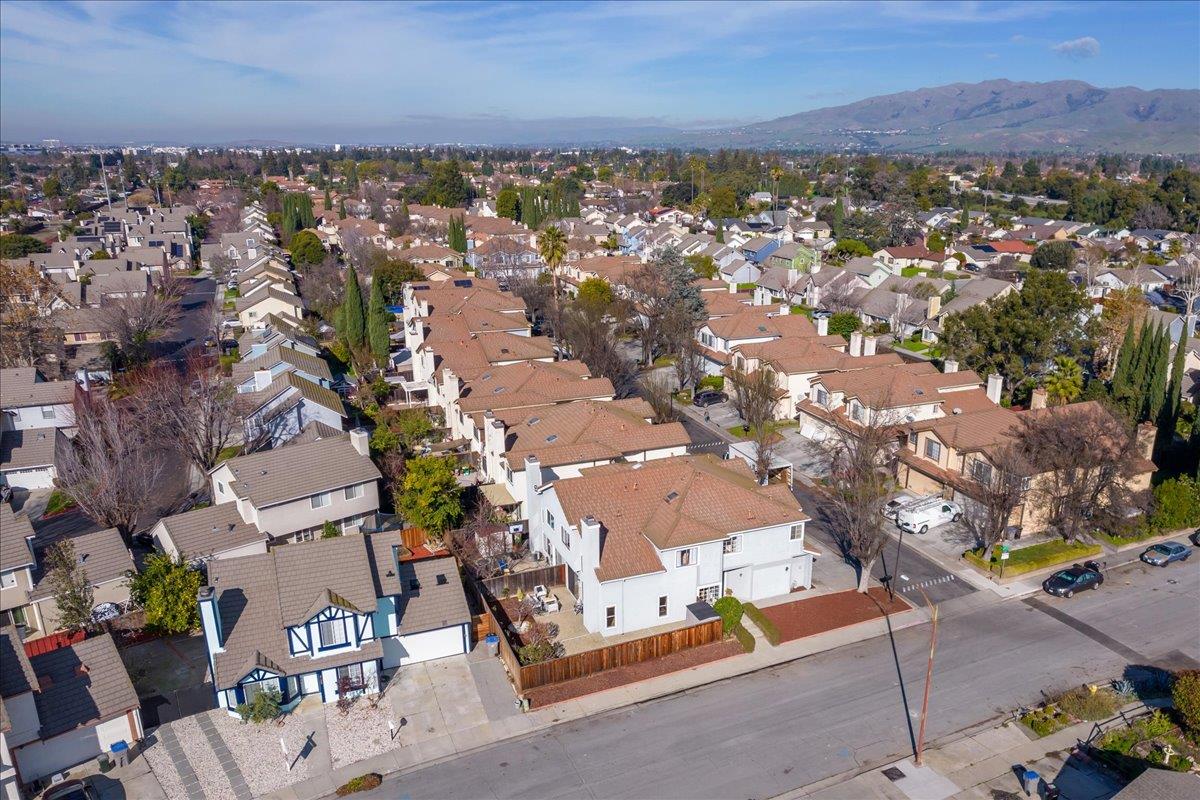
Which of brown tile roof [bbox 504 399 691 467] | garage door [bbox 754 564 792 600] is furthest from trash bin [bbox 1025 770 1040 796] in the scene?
brown tile roof [bbox 504 399 691 467]

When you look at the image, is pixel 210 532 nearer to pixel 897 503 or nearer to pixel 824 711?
pixel 824 711

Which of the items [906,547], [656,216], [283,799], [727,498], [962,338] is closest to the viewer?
[283,799]

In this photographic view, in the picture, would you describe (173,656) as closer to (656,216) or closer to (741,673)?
(741,673)

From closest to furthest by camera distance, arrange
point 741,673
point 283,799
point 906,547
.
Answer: point 283,799 < point 741,673 < point 906,547

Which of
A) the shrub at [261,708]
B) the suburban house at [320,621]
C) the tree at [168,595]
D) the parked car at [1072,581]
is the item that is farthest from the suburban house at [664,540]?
the tree at [168,595]

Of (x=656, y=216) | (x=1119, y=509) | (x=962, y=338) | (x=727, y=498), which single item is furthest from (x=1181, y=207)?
(x=727, y=498)

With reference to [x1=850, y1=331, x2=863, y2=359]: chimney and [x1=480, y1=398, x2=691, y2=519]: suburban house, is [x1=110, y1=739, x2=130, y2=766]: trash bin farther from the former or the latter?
[x1=850, y1=331, x2=863, y2=359]: chimney
